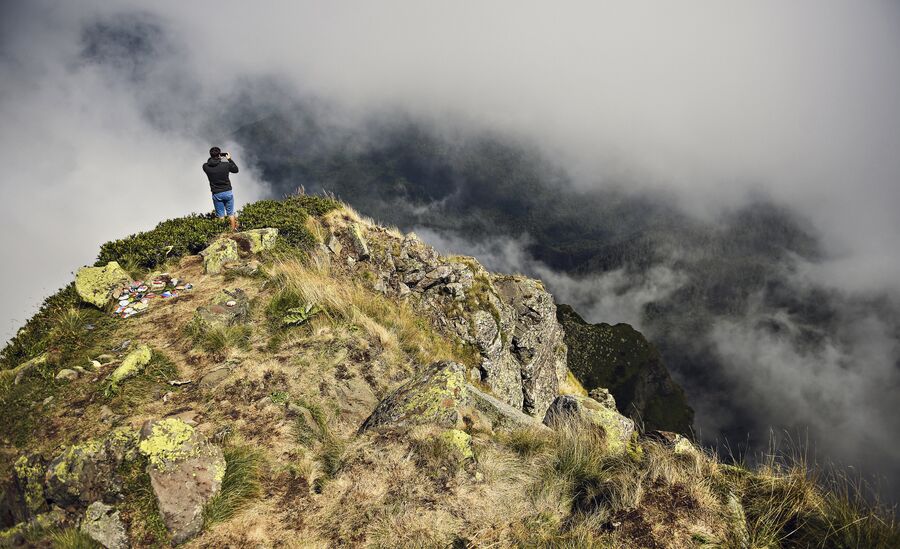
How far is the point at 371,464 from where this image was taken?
7.92 metres

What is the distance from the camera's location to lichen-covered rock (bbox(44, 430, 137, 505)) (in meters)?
7.08

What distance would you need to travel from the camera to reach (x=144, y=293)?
45.0ft

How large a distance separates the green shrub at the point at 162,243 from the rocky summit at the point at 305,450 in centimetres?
170

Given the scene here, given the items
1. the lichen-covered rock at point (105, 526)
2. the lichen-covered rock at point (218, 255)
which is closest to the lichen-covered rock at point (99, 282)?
the lichen-covered rock at point (218, 255)

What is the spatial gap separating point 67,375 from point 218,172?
38.3 ft

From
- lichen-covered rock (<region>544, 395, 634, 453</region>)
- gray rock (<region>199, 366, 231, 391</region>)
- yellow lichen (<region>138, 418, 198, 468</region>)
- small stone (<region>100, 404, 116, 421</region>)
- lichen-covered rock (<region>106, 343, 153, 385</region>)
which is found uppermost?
lichen-covered rock (<region>106, 343, 153, 385</region>)

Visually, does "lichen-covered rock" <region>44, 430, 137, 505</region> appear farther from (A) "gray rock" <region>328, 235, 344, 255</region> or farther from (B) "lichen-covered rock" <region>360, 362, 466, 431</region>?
(A) "gray rock" <region>328, 235, 344, 255</region>

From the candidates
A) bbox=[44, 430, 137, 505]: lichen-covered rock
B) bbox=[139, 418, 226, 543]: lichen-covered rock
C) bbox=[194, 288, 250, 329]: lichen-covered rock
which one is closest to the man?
bbox=[194, 288, 250, 329]: lichen-covered rock

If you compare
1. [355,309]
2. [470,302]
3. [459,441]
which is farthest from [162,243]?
[470,302]

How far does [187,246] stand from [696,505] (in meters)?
19.0

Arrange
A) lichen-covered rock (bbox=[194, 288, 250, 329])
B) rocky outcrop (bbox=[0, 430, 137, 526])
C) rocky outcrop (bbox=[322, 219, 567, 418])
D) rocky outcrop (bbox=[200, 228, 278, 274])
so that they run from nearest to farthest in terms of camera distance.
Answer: rocky outcrop (bbox=[0, 430, 137, 526]) < lichen-covered rock (bbox=[194, 288, 250, 329]) < rocky outcrop (bbox=[200, 228, 278, 274]) < rocky outcrop (bbox=[322, 219, 567, 418])

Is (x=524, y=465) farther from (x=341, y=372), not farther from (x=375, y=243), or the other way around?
(x=375, y=243)

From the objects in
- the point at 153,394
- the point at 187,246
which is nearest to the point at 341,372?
the point at 153,394

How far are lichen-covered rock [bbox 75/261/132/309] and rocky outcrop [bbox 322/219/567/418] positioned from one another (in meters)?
8.73
